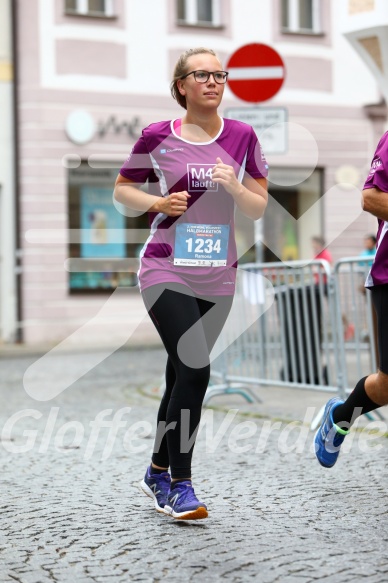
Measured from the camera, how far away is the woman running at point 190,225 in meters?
4.94

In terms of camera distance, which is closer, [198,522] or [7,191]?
[198,522]

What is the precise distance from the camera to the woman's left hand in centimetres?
489

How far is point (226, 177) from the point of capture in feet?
16.0

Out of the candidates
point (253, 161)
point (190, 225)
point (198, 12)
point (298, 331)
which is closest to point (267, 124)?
point (298, 331)

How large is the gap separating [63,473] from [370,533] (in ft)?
7.14

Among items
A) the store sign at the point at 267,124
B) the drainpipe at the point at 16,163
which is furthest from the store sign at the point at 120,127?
the store sign at the point at 267,124

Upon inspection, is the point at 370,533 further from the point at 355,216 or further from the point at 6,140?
the point at 355,216

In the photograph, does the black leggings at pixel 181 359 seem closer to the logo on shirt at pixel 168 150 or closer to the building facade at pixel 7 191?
the logo on shirt at pixel 168 150

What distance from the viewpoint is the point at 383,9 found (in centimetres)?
1212

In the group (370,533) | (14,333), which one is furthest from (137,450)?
(14,333)

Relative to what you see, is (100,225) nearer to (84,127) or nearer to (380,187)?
(84,127)

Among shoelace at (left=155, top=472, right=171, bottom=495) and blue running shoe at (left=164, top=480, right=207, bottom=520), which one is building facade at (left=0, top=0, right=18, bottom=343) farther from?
blue running shoe at (left=164, top=480, right=207, bottom=520)

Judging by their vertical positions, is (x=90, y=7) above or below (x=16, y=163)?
above

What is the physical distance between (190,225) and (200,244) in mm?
88
